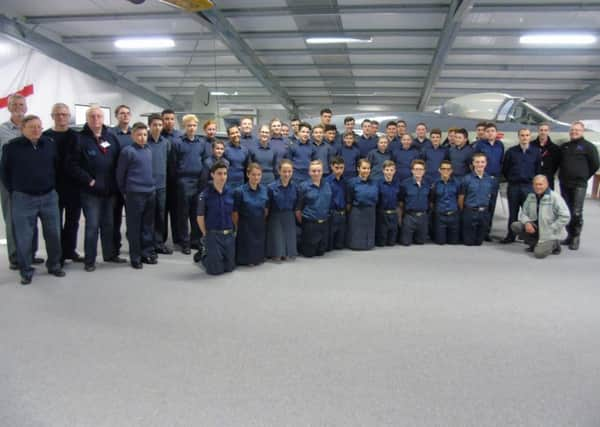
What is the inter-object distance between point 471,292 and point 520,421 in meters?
1.73

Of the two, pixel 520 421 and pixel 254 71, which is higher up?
pixel 254 71

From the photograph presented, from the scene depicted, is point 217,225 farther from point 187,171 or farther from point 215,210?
point 187,171

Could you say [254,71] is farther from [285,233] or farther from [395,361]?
→ [395,361]

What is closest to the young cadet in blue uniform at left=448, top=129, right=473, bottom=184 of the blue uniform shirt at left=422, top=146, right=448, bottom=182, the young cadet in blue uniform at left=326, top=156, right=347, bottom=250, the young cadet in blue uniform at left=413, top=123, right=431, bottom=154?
the blue uniform shirt at left=422, top=146, right=448, bottom=182

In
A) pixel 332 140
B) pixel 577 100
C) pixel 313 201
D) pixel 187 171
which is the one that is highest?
pixel 577 100

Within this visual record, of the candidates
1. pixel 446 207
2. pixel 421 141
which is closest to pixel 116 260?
pixel 446 207

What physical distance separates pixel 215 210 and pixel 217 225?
0.47 ft

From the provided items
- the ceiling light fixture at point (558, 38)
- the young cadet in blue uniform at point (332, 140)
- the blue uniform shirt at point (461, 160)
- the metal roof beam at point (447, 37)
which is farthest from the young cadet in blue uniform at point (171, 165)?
the ceiling light fixture at point (558, 38)

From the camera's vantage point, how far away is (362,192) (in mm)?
4758

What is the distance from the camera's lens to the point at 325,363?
2.22 meters

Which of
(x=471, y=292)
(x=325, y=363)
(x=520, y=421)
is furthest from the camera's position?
(x=471, y=292)

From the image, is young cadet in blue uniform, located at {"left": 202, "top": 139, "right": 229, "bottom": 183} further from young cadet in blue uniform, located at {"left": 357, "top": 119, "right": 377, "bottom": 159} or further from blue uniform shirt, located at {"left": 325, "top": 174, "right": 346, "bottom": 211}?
young cadet in blue uniform, located at {"left": 357, "top": 119, "right": 377, "bottom": 159}

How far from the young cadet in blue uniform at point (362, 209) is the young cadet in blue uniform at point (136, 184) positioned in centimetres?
224

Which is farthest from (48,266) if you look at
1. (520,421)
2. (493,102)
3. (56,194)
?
(493,102)
